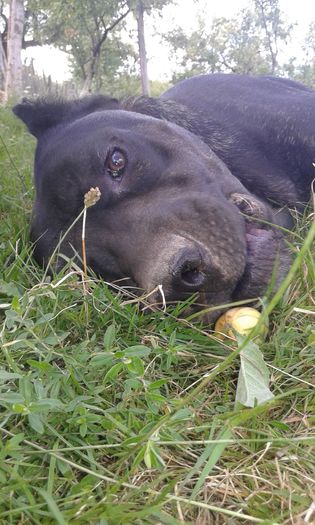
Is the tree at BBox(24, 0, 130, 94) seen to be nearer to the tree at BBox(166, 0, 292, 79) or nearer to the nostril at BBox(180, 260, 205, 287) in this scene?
the tree at BBox(166, 0, 292, 79)

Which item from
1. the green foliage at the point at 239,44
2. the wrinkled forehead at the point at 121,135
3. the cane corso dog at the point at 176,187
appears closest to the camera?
the cane corso dog at the point at 176,187

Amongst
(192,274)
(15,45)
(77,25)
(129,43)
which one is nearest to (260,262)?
(192,274)

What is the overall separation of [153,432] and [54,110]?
2864 mm

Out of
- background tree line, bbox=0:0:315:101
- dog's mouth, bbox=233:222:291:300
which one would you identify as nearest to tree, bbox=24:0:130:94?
background tree line, bbox=0:0:315:101

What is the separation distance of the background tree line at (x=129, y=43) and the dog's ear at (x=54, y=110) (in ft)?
40.1

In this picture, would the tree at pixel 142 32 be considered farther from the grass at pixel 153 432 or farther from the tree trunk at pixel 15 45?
the grass at pixel 153 432

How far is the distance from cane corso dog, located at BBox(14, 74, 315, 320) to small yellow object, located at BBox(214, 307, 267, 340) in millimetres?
105

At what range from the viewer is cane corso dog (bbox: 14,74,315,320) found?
2.29 meters

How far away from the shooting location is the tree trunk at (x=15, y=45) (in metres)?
13.7

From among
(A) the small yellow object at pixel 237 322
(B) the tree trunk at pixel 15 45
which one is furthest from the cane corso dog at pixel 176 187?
(B) the tree trunk at pixel 15 45

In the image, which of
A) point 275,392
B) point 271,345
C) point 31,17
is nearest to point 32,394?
point 275,392

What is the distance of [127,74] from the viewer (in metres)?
32.1

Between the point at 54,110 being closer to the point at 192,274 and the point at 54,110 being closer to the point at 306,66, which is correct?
the point at 192,274

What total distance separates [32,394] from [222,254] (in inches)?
42.3
